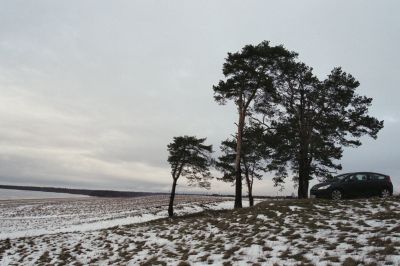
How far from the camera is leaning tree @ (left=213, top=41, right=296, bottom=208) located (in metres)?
30.6

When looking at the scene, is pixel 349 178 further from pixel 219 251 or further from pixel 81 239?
pixel 81 239

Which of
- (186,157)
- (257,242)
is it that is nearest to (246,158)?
(186,157)

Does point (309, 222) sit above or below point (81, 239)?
above

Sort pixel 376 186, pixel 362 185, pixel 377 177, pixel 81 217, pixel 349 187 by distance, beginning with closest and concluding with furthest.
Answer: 1. pixel 349 187
2. pixel 362 185
3. pixel 376 186
4. pixel 377 177
5. pixel 81 217

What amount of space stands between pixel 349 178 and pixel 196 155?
700 inches

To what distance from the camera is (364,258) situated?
34.0ft

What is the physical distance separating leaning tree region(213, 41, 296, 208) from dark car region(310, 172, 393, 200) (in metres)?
8.13

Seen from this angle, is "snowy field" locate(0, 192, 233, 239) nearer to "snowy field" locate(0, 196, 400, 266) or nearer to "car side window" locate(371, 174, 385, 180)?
"snowy field" locate(0, 196, 400, 266)

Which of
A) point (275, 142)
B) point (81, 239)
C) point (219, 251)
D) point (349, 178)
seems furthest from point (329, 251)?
point (275, 142)

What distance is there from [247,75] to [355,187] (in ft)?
39.0

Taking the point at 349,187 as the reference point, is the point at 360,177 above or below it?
above

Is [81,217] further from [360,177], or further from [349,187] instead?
[360,177]

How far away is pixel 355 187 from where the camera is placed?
24.1m

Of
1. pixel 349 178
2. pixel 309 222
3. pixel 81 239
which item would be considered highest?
pixel 349 178
